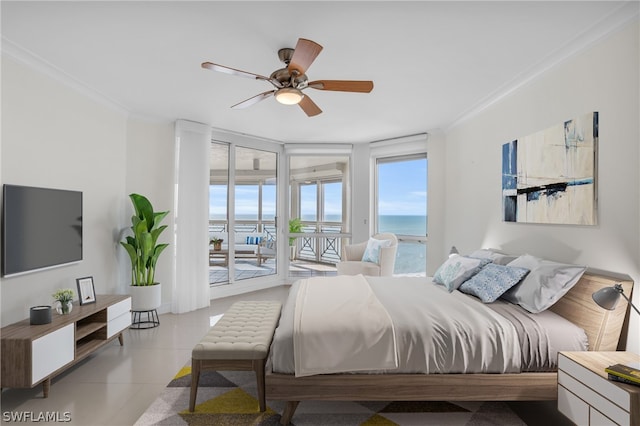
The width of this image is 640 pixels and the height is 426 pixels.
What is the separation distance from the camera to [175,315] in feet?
15.1

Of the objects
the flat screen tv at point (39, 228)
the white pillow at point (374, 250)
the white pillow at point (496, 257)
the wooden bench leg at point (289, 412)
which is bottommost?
the wooden bench leg at point (289, 412)

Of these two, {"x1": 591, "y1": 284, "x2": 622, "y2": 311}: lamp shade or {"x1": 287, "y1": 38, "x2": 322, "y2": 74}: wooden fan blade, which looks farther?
{"x1": 287, "y1": 38, "x2": 322, "y2": 74}: wooden fan blade

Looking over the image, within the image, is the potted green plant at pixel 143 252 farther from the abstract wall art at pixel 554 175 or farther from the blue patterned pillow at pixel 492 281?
the abstract wall art at pixel 554 175

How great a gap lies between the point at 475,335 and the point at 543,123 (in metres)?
1.93

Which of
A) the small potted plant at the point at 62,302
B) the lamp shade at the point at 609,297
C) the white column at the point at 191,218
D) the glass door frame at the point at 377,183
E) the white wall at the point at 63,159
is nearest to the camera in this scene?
the lamp shade at the point at 609,297

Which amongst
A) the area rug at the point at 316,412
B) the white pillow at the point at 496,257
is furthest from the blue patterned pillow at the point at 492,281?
the area rug at the point at 316,412

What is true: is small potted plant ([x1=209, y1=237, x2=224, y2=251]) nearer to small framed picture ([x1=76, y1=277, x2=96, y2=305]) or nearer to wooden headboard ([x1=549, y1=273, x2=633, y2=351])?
small framed picture ([x1=76, y1=277, x2=96, y2=305])

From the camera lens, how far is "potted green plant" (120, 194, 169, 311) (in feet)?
13.1

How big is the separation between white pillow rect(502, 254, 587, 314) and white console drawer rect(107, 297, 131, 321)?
341cm

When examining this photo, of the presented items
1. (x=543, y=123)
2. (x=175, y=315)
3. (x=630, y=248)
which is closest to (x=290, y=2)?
(x=543, y=123)

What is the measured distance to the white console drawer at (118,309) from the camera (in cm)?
324

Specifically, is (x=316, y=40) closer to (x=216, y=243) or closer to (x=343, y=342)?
(x=343, y=342)

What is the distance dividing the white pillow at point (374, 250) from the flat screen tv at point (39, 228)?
3501mm

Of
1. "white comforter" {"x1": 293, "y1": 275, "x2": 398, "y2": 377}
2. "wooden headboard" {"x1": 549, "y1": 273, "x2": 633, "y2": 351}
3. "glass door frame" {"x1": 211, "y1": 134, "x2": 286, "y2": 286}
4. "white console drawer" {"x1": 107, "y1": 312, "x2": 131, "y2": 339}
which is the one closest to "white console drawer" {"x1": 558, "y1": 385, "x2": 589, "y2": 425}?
"wooden headboard" {"x1": 549, "y1": 273, "x2": 633, "y2": 351}
